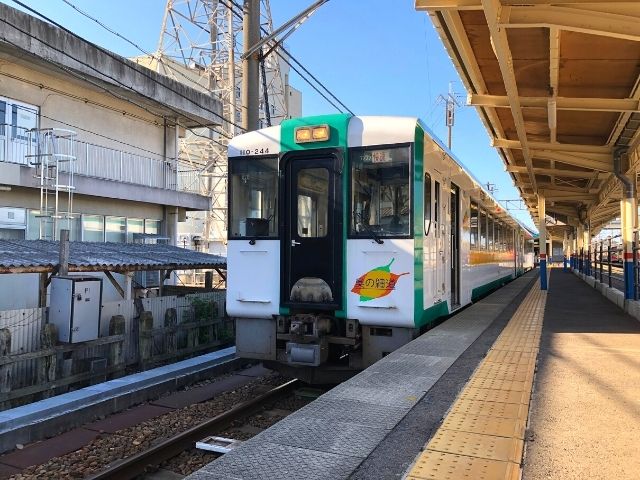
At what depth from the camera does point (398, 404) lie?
14.2 feet

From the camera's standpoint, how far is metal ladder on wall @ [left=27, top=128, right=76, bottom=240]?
44.0ft

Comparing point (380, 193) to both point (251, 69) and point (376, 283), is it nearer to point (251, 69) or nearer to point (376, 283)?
point (376, 283)

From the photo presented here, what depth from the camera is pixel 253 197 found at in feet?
23.6


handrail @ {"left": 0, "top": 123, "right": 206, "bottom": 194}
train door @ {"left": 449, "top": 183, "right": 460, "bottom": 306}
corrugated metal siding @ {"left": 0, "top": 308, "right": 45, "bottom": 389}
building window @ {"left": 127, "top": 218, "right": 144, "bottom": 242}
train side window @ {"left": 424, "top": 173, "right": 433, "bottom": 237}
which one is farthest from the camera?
building window @ {"left": 127, "top": 218, "right": 144, "bottom": 242}

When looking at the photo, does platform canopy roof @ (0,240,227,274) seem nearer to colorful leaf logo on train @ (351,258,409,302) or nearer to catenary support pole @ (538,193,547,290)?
colorful leaf logo on train @ (351,258,409,302)

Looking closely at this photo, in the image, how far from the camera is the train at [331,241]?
6.46 m

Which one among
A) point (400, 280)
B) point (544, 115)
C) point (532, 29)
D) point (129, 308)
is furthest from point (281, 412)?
point (544, 115)

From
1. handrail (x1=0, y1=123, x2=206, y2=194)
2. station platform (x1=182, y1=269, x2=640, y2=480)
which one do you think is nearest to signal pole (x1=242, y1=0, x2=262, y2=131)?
station platform (x1=182, y1=269, x2=640, y2=480)

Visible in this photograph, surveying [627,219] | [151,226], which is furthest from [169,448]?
[151,226]

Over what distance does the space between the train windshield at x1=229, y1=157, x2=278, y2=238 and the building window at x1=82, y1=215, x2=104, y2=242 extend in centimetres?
1020

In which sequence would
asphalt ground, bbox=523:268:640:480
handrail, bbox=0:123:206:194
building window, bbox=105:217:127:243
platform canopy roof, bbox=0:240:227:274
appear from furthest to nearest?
building window, bbox=105:217:127:243 < handrail, bbox=0:123:206:194 < platform canopy roof, bbox=0:240:227:274 < asphalt ground, bbox=523:268:640:480

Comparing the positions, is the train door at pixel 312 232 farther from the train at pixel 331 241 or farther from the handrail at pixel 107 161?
the handrail at pixel 107 161

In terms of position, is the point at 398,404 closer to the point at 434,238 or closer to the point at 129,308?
the point at 434,238

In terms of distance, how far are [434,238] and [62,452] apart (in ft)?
17.0
